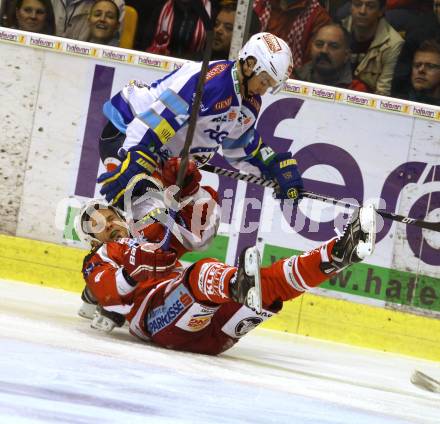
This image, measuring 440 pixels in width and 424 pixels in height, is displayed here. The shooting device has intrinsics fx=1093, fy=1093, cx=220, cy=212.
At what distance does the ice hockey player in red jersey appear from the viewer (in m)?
3.54

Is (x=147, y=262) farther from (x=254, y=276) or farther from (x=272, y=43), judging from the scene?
(x=272, y=43)

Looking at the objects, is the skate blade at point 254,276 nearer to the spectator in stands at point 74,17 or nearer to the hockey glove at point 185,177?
the hockey glove at point 185,177

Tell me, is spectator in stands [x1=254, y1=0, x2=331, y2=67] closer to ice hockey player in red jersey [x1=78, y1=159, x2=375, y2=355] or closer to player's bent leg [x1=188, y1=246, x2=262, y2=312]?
ice hockey player in red jersey [x1=78, y1=159, x2=375, y2=355]

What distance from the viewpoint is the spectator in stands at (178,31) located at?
20.4 feet

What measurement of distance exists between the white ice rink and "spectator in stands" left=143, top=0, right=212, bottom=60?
2.11 meters

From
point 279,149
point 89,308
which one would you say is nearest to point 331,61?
point 279,149

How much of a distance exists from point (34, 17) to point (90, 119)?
0.70 metres

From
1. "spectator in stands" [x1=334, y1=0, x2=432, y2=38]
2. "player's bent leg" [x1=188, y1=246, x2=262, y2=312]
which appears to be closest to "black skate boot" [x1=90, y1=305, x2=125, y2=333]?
"player's bent leg" [x1=188, y1=246, x2=262, y2=312]

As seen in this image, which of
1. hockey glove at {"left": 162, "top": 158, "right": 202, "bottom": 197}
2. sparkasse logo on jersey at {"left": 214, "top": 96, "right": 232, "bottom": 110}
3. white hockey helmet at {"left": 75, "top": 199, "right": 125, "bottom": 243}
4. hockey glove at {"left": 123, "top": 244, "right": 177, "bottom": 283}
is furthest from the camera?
white hockey helmet at {"left": 75, "top": 199, "right": 125, "bottom": 243}

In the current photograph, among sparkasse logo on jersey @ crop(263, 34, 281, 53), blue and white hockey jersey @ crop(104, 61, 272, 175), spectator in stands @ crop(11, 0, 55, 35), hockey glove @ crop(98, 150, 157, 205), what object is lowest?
hockey glove @ crop(98, 150, 157, 205)

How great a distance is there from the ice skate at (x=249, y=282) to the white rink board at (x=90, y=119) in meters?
2.47

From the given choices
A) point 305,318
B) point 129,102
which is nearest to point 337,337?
point 305,318

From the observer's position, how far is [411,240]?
5934 millimetres

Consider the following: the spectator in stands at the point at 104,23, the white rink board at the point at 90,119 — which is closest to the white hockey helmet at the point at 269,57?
the white rink board at the point at 90,119
